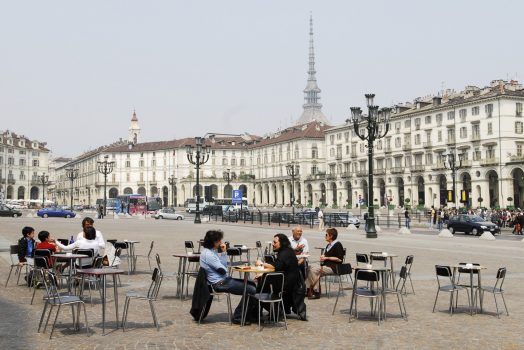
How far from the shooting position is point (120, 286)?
12.8 meters

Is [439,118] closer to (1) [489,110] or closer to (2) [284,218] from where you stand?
(1) [489,110]

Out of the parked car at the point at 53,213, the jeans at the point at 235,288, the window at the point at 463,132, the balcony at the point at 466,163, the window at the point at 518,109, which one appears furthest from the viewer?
the window at the point at 463,132

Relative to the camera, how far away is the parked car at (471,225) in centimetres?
3538

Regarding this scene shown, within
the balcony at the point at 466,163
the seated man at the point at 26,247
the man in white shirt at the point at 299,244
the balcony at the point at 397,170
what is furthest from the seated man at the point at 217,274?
the balcony at the point at 397,170

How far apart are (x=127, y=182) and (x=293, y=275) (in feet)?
446

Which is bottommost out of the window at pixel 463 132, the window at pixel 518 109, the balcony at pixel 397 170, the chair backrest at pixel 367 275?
the chair backrest at pixel 367 275

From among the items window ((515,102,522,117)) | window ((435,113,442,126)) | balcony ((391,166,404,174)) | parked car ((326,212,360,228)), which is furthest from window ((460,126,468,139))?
parked car ((326,212,360,228))

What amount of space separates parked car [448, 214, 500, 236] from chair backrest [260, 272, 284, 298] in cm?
2967

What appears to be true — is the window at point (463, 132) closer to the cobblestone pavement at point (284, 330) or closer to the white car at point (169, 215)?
the white car at point (169, 215)

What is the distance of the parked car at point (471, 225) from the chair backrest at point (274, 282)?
29667 mm

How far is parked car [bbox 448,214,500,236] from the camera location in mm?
35375

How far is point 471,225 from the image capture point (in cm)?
3631

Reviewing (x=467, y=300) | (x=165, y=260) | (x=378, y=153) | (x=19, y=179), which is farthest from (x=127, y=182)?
(x=467, y=300)

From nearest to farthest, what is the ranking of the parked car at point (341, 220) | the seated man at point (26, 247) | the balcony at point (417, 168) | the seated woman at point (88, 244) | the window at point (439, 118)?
1. the seated woman at point (88, 244)
2. the seated man at point (26, 247)
3. the parked car at point (341, 220)
4. the window at point (439, 118)
5. the balcony at point (417, 168)
